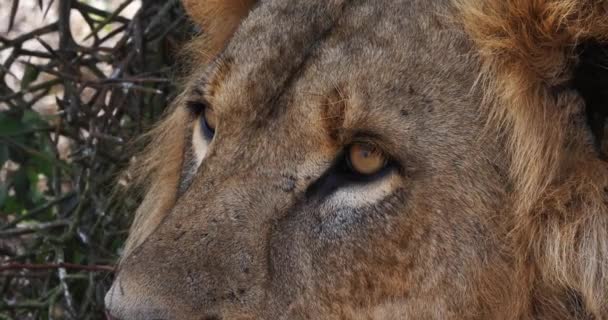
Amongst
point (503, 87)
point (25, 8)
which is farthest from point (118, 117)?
point (25, 8)

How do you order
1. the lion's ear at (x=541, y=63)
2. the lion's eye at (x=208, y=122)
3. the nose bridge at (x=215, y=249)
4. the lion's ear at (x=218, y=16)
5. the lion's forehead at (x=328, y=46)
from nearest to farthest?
the lion's ear at (x=541, y=63) < the nose bridge at (x=215, y=249) < the lion's forehead at (x=328, y=46) < the lion's eye at (x=208, y=122) < the lion's ear at (x=218, y=16)

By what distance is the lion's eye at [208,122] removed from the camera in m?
2.82

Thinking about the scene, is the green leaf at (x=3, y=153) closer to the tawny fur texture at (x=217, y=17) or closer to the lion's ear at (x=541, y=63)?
the tawny fur texture at (x=217, y=17)

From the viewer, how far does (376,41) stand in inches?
99.7

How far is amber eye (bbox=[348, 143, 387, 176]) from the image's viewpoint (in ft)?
7.97

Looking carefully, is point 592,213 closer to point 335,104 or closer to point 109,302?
point 335,104

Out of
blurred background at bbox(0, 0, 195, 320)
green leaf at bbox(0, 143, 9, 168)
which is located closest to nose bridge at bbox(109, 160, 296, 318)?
blurred background at bbox(0, 0, 195, 320)

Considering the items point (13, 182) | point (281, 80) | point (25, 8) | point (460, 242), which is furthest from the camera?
point (25, 8)

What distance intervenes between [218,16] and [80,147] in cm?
107

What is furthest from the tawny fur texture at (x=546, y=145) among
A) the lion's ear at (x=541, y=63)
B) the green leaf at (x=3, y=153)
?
the green leaf at (x=3, y=153)

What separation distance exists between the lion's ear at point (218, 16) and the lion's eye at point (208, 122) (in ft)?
1.28

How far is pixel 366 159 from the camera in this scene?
2441 millimetres

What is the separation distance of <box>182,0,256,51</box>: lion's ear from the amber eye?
0.88m

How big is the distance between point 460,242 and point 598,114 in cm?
41
